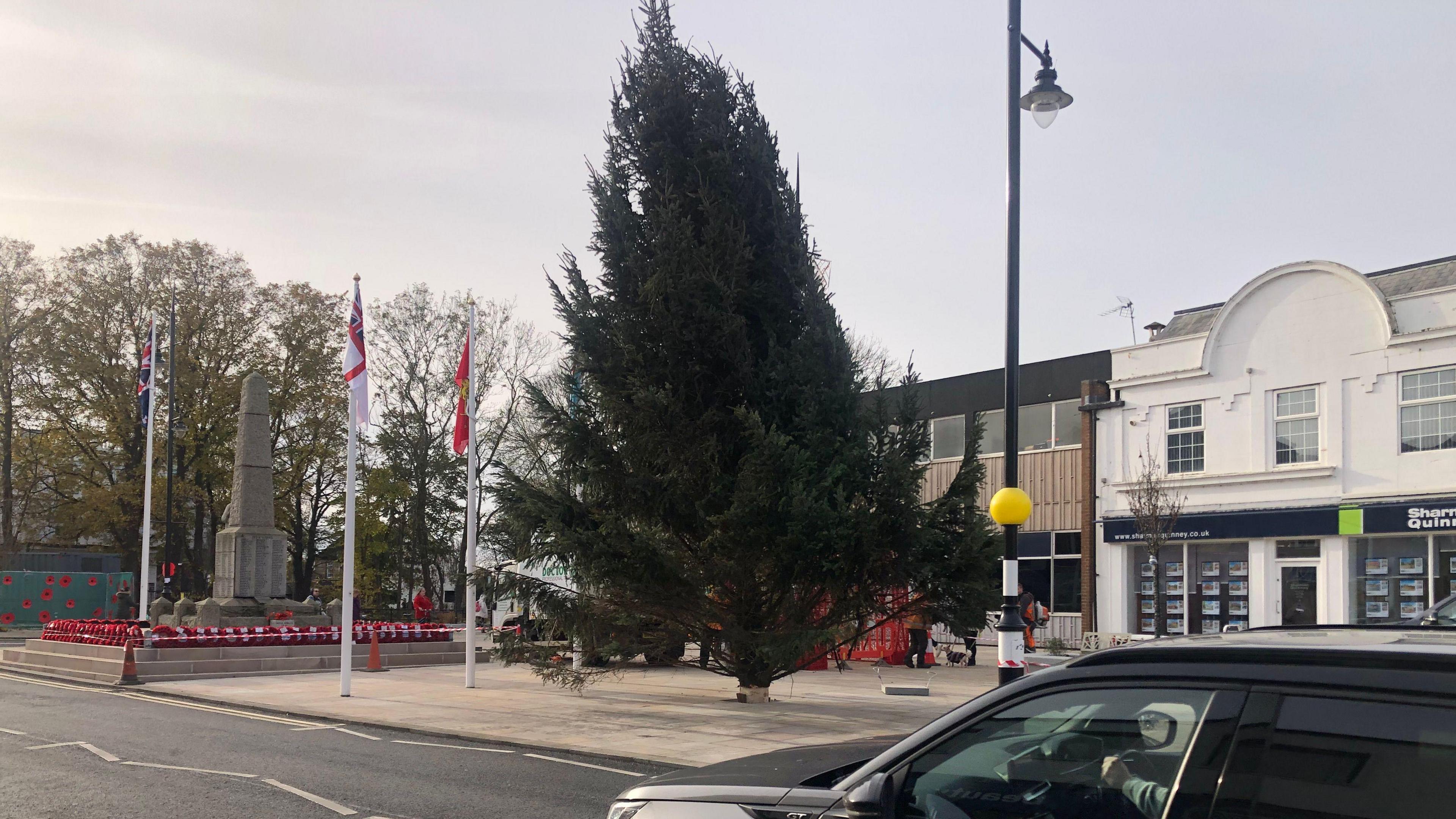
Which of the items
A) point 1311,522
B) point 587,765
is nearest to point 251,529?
point 587,765

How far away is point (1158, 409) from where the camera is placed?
27.2m

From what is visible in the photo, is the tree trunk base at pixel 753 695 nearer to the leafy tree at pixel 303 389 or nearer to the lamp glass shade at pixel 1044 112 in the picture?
the lamp glass shade at pixel 1044 112

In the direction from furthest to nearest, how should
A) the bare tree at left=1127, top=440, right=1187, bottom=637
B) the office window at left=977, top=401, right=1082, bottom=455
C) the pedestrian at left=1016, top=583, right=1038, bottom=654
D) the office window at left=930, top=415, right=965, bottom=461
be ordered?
the office window at left=930, top=415, right=965, bottom=461, the office window at left=977, top=401, right=1082, bottom=455, the bare tree at left=1127, top=440, right=1187, bottom=637, the pedestrian at left=1016, top=583, right=1038, bottom=654

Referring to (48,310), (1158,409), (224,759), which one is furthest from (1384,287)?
(48,310)

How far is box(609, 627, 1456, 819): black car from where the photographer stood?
237 cm

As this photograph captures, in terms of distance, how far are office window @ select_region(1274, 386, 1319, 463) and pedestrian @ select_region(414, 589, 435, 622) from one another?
29.3m

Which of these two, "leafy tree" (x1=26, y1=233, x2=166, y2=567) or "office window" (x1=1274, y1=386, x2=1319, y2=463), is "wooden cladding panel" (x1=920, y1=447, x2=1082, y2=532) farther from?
"leafy tree" (x1=26, y1=233, x2=166, y2=567)

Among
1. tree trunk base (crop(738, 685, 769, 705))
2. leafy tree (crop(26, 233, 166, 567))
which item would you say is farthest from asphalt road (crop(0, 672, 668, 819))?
leafy tree (crop(26, 233, 166, 567))

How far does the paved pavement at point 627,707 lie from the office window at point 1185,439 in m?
8.31

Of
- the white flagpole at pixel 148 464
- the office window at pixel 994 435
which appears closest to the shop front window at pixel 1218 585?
the office window at pixel 994 435

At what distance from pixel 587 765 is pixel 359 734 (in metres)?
3.81

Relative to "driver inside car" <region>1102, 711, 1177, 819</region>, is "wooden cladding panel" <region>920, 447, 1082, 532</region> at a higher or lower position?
higher

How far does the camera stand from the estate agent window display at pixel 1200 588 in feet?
82.6

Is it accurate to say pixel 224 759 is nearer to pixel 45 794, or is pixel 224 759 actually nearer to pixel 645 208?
pixel 45 794
